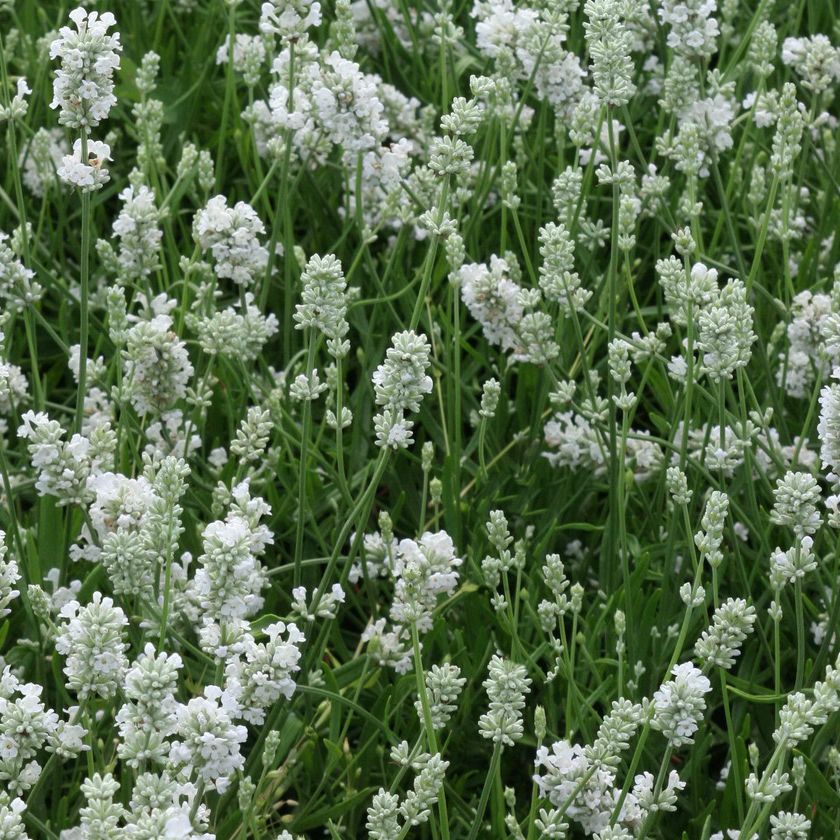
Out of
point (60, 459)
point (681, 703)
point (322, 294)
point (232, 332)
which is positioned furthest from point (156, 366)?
point (681, 703)

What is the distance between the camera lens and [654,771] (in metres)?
2.24

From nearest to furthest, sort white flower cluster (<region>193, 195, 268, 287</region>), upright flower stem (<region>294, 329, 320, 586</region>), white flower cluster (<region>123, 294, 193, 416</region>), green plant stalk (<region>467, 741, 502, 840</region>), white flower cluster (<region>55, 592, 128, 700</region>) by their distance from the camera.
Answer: white flower cluster (<region>55, 592, 128, 700</region>) → green plant stalk (<region>467, 741, 502, 840</region>) → upright flower stem (<region>294, 329, 320, 586</region>) → white flower cluster (<region>123, 294, 193, 416</region>) → white flower cluster (<region>193, 195, 268, 287</region>)

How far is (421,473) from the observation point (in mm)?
2824

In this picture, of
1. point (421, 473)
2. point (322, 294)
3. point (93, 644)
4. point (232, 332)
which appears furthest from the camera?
point (421, 473)

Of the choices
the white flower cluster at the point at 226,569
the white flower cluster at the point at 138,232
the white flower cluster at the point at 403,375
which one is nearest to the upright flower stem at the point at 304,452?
the white flower cluster at the point at 403,375

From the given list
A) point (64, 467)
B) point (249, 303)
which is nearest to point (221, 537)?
point (64, 467)

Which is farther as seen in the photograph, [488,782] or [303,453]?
[303,453]

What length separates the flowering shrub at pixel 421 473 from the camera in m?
1.81

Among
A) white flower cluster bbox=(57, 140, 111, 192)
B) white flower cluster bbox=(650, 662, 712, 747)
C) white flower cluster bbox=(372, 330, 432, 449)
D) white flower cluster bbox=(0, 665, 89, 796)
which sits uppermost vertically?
white flower cluster bbox=(57, 140, 111, 192)

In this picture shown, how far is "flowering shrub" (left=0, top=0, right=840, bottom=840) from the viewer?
1811 millimetres

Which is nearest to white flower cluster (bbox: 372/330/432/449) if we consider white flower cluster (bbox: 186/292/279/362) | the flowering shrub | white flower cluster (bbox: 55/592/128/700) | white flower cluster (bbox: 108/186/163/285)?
the flowering shrub

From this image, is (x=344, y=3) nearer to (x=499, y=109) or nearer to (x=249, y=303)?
(x=499, y=109)

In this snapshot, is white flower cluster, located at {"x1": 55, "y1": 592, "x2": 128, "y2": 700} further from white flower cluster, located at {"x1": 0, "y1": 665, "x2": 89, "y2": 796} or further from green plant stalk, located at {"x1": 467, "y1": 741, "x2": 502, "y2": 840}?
green plant stalk, located at {"x1": 467, "y1": 741, "x2": 502, "y2": 840}

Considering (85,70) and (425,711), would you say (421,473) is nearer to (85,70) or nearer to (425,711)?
(425,711)
